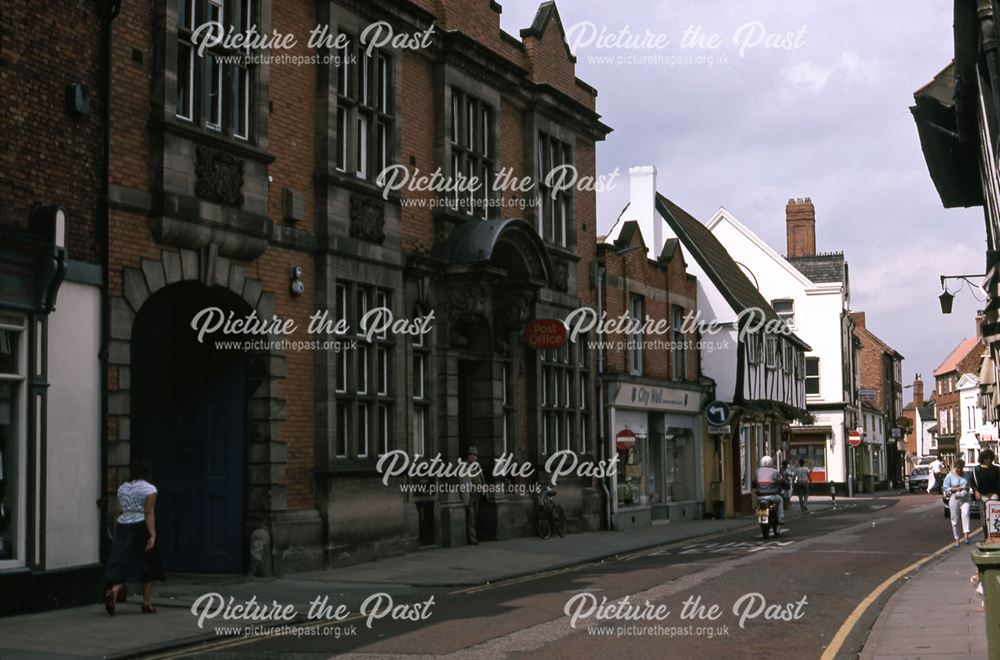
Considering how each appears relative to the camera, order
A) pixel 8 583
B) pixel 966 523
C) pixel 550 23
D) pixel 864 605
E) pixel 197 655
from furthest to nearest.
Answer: pixel 550 23 → pixel 966 523 → pixel 864 605 → pixel 8 583 → pixel 197 655

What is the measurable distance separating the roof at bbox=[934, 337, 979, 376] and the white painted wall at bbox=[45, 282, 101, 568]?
103753 millimetres

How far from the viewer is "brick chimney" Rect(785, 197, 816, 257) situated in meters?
67.4

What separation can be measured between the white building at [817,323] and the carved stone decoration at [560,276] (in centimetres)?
3293

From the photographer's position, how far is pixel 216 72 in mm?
17375

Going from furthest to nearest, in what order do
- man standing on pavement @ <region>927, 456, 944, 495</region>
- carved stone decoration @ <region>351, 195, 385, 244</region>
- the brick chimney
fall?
the brick chimney → man standing on pavement @ <region>927, 456, 944, 495</region> → carved stone decoration @ <region>351, 195, 385, 244</region>

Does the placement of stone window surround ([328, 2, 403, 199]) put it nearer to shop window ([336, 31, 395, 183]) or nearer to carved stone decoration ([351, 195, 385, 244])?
shop window ([336, 31, 395, 183])

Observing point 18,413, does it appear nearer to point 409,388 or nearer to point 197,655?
point 197,655

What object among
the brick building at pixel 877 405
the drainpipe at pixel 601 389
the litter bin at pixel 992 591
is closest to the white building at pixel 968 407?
the brick building at pixel 877 405

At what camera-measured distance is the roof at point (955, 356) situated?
113m

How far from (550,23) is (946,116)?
38.9ft

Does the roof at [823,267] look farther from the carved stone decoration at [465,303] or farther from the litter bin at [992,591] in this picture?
the litter bin at [992,591]

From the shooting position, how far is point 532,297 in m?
25.3

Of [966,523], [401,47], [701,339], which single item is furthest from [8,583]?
[701,339]

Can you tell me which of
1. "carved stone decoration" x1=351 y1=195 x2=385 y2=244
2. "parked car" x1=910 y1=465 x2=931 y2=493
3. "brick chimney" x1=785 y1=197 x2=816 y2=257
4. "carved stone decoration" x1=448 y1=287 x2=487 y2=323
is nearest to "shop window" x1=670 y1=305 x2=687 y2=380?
"carved stone decoration" x1=448 y1=287 x2=487 y2=323
